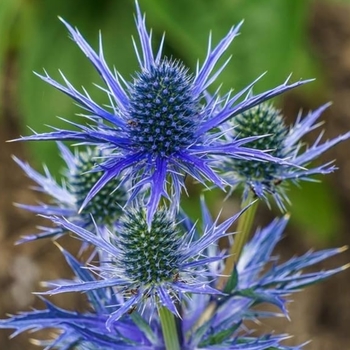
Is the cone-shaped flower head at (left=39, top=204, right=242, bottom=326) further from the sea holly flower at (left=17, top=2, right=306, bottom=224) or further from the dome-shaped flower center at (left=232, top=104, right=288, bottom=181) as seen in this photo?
the dome-shaped flower center at (left=232, top=104, right=288, bottom=181)

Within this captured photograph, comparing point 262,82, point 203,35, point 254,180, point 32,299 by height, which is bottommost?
point 254,180

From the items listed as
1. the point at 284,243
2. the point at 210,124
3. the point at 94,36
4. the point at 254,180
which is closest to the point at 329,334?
the point at 284,243

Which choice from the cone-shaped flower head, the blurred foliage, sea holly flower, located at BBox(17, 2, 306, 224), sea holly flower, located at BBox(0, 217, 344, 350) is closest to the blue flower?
sea holly flower, located at BBox(0, 217, 344, 350)

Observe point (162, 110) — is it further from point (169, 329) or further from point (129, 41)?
point (129, 41)

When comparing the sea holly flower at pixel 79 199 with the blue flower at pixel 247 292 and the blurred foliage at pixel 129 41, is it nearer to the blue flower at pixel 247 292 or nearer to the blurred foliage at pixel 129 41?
the blue flower at pixel 247 292

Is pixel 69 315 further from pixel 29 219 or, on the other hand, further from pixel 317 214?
pixel 29 219

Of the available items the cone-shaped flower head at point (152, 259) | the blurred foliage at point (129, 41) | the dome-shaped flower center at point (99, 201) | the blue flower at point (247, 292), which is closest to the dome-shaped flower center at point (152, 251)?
the cone-shaped flower head at point (152, 259)

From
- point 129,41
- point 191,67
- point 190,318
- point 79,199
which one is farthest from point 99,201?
point 129,41
